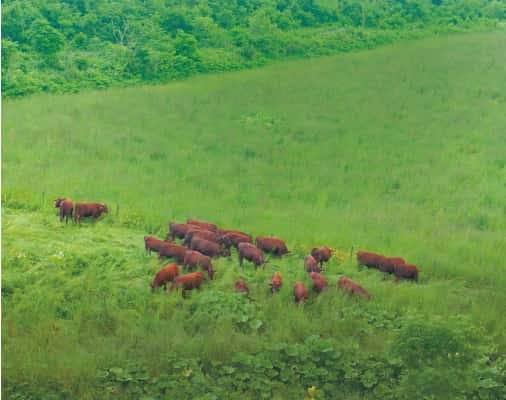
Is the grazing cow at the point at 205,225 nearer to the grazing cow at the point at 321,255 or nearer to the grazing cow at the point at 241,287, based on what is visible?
the grazing cow at the point at 321,255

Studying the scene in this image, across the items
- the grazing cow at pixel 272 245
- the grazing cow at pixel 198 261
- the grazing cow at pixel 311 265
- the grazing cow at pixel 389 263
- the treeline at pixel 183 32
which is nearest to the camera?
the grazing cow at pixel 198 261

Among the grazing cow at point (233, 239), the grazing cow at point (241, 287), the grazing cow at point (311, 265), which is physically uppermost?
the grazing cow at point (233, 239)

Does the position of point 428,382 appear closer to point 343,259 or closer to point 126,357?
point 126,357

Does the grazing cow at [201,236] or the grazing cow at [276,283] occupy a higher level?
the grazing cow at [201,236]

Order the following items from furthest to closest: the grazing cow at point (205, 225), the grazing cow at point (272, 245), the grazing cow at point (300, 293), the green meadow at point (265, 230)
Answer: the grazing cow at point (205, 225)
the grazing cow at point (272, 245)
the grazing cow at point (300, 293)
the green meadow at point (265, 230)

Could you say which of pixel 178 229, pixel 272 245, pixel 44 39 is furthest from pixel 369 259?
pixel 44 39

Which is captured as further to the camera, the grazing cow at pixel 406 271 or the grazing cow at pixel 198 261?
the grazing cow at pixel 406 271

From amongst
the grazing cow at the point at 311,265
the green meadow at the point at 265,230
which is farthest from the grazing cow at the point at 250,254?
the grazing cow at the point at 311,265
